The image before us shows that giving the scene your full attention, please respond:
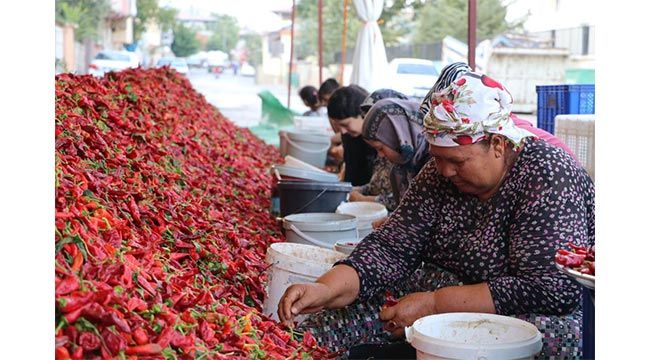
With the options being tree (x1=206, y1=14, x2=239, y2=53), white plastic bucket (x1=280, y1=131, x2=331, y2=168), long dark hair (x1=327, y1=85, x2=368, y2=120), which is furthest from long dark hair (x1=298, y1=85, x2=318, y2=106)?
tree (x1=206, y1=14, x2=239, y2=53)

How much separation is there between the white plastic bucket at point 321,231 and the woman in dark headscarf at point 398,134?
0.40 metres

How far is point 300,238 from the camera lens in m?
4.36

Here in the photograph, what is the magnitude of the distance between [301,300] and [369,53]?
6.40m

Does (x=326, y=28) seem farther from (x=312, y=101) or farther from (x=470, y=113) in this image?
(x=470, y=113)

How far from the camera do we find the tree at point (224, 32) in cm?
5403

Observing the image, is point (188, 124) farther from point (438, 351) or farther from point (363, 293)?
point (438, 351)

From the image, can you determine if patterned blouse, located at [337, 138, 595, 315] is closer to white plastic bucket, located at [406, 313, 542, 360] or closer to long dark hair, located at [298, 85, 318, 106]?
white plastic bucket, located at [406, 313, 542, 360]

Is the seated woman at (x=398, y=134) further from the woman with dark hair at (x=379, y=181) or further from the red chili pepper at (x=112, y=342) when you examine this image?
the red chili pepper at (x=112, y=342)

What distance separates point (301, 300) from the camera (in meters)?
2.81

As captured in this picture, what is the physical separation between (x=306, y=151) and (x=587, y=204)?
5.71 meters

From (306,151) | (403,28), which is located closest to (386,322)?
(306,151)

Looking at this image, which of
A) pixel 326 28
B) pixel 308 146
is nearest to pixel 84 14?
pixel 326 28

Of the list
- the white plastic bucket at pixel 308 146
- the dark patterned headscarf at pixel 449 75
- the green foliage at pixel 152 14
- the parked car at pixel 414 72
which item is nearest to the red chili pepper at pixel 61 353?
the dark patterned headscarf at pixel 449 75
